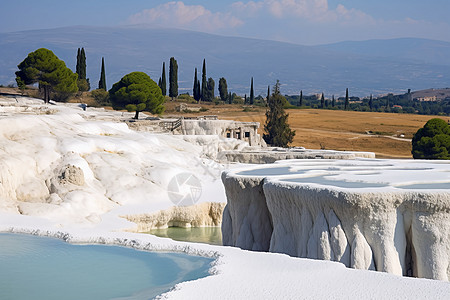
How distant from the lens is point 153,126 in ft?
148

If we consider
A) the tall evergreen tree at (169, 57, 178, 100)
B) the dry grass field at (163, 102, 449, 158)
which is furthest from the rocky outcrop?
the tall evergreen tree at (169, 57, 178, 100)

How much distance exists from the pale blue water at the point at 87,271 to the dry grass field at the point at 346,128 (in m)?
45.6

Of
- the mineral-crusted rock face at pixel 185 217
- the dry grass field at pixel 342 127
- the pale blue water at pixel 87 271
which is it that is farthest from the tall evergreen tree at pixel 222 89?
the pale blue water at pixel 87 271

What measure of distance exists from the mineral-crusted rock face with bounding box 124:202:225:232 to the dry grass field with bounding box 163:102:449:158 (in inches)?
1321

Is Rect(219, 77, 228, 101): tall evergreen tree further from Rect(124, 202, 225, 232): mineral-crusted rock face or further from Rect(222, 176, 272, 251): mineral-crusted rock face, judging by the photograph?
Rect(222, 176, 272, 251): mineral-crusted rock face

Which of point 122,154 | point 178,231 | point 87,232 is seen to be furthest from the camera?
point 122,154

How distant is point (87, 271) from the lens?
45.0 ft

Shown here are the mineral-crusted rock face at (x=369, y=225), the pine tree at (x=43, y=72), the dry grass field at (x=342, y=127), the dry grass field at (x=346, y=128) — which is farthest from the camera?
the dry grass field at (x=342, y=127)

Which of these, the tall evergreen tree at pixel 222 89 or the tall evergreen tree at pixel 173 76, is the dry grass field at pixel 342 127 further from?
the tall evergreen tree at pixel 222 89

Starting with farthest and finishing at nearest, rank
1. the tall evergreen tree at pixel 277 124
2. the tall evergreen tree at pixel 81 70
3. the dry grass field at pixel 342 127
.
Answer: the tall evergreen tree at pixel 81 70
the dry grass field at pixel 342 127
the tall evergreen tree at pixel 277 124

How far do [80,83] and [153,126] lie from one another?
29.6 m

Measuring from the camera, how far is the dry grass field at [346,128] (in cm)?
6625

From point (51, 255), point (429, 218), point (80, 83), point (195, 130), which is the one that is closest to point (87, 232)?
point (51, 255)

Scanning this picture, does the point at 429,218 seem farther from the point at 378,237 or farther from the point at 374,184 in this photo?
the point at 374,184
